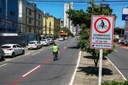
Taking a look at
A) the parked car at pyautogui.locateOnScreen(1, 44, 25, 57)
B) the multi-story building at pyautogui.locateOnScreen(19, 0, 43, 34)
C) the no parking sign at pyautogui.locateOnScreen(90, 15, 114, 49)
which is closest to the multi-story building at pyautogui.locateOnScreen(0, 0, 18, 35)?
the multi-story building at pyautogui.locateOnScreen(19, 0, 43, 34)

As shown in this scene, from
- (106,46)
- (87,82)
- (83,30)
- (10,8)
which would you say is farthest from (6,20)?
(106,46)

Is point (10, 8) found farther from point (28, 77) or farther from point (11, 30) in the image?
point (28, 77)

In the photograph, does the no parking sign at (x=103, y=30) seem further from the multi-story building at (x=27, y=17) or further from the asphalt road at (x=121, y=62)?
the multi-story building at (x=27, y=17)

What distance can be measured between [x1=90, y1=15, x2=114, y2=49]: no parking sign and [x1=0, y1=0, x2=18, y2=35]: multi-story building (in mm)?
40463

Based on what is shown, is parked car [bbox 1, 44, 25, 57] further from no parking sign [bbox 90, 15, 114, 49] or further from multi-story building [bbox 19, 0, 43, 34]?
multi-story building [bbox 19, 0, 43, 34]

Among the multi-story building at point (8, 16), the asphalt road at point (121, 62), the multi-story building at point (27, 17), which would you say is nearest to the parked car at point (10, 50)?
the asphalt road at point (121, 62)

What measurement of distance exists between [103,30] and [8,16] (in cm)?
4579

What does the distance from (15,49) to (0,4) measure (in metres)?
19.8

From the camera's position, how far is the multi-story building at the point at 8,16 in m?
48.2

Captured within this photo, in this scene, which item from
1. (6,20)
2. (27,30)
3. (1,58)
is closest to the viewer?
(1,58)

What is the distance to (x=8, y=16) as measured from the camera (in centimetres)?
5125

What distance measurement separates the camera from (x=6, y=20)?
4997 centimetres

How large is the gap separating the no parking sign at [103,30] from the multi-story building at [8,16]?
133 feet

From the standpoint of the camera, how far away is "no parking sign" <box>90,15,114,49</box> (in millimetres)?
7492
